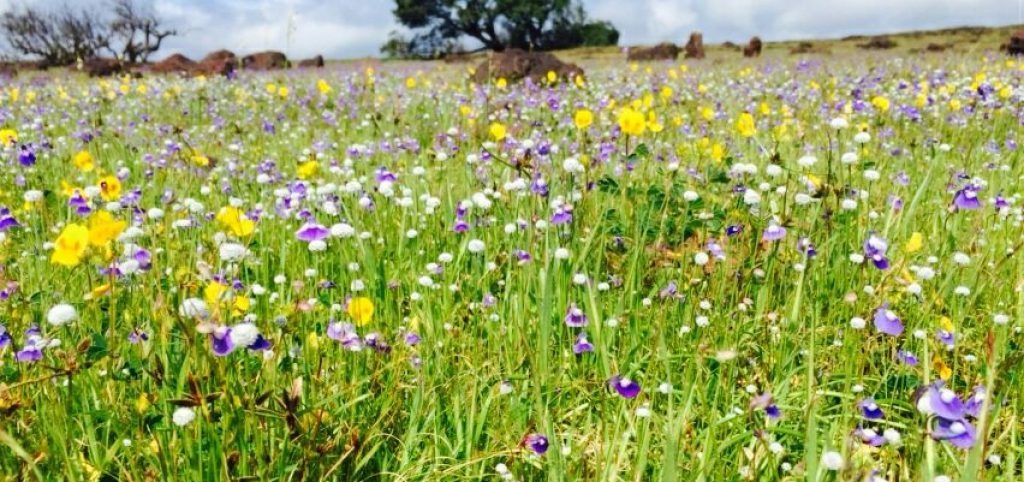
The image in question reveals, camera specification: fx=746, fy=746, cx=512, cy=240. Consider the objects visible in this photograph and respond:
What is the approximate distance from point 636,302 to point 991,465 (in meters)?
1.22

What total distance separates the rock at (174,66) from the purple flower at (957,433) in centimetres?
2337

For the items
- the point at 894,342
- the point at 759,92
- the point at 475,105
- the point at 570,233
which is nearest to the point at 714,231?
the point at 570,233

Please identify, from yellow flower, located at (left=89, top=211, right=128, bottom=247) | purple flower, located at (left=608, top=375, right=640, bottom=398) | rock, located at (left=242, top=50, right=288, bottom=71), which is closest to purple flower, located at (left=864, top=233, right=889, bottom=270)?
purple flower, located at (left=608, top=375, right=640, bottom=398)

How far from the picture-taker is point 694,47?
29.1m

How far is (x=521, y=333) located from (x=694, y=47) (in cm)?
2922

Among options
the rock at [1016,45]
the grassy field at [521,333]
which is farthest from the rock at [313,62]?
the grassy field at [521,333]

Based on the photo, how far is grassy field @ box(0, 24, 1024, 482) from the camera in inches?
71.7

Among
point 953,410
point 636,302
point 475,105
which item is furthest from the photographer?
point 475,105

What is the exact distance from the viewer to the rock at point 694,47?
28047mm

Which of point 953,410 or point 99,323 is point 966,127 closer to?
point 953,410

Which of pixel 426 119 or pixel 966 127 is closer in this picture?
pixel 966 127

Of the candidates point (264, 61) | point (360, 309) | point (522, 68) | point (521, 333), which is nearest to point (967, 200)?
point (521, 333)

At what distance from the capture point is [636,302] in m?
2.85

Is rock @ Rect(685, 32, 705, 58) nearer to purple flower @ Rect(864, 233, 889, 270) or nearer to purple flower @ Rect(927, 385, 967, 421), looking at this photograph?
purple flower @ Rect(864, 233, 889, 270)
